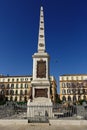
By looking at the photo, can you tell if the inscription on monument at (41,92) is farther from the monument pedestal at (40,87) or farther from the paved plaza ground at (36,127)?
the paved plaza ground at (36,127)

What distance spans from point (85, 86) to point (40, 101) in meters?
73.6

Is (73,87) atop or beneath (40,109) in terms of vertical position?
atop

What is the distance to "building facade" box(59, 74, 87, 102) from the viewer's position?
287ft

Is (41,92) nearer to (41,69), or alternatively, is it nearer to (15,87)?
(41,69)

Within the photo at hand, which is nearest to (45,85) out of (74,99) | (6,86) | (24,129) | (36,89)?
(36,89)

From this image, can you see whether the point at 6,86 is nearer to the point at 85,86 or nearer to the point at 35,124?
the point at 85,86

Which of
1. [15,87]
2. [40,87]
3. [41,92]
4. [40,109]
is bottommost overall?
[40,109]

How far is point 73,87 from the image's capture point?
89000 mm

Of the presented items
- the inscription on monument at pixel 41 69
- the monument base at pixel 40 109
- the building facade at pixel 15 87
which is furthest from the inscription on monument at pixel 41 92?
the building facade at pixel 15 87

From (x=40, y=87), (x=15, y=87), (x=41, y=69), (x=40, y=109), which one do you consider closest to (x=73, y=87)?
(x=15, y=87)

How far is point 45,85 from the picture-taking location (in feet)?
65.3

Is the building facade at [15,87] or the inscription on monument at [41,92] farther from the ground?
the building facade at [15,87]

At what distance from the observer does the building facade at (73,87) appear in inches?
3447

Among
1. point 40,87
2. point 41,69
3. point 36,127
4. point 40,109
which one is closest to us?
point 36,127
